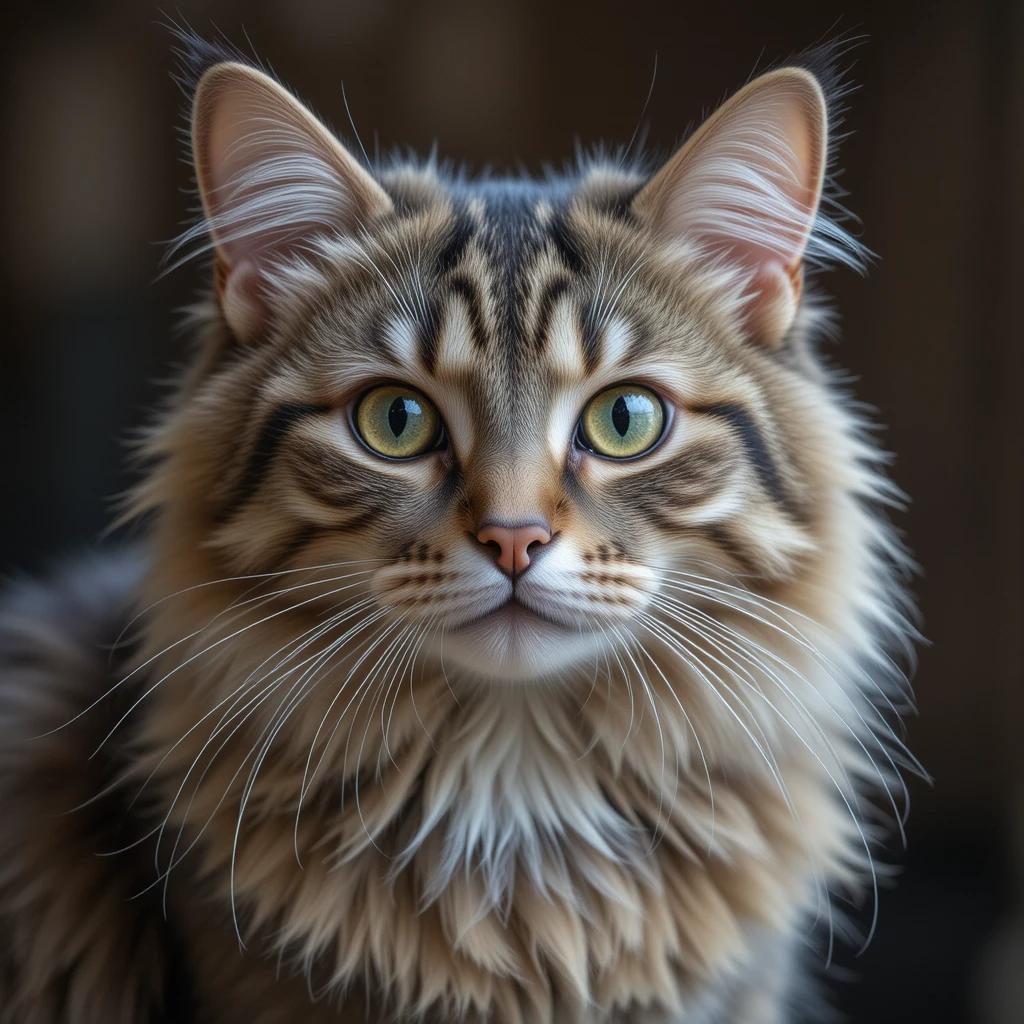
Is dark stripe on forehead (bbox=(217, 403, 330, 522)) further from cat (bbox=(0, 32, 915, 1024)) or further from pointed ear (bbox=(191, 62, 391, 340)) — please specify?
→ pointed ear (bbox=(191, 62, 391, 340))

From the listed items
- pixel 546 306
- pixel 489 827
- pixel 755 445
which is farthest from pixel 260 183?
pixel 489 827

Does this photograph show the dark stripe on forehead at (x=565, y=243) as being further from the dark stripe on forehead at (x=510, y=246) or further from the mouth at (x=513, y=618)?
the mouth at (x=513, y=618)

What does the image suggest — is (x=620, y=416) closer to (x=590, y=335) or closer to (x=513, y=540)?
(x=590, y=335)

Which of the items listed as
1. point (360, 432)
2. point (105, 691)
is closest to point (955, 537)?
point (360, 432)

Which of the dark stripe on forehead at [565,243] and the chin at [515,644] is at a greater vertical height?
the dark stripe on forehead at [565,243]

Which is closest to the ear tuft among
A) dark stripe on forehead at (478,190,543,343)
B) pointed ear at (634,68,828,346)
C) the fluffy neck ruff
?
pointed ear at (634,68,828,346)

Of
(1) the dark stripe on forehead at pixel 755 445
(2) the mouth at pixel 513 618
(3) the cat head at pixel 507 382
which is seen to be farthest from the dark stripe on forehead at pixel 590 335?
(2) the mouth at pixel 513 618

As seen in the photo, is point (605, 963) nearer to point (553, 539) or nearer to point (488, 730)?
point (488, 730)
